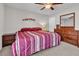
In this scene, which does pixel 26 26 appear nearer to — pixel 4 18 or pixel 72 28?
pixel 4 18

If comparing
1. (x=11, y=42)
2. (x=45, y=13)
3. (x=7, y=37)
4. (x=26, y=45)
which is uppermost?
(x=45, y=13)

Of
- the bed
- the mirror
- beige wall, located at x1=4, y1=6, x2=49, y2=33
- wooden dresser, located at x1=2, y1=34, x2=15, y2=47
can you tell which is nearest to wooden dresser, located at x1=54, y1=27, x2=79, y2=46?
the mirror

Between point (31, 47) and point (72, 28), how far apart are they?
1.14m

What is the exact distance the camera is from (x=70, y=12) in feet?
5.75

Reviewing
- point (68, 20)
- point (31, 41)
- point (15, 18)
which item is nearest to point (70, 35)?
point (68, 20)

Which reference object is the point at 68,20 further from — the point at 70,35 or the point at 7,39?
the point at 7,39

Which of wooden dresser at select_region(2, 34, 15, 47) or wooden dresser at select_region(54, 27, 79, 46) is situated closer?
wooden dresser at select_region(2, 34, 15, 47)

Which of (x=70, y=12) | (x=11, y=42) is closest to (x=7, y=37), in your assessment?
(x=11, y=42)

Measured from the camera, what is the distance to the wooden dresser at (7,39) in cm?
159

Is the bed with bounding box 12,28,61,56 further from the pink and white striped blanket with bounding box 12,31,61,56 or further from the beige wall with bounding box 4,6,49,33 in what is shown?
the beige wall with bounding box 4,6,49,33

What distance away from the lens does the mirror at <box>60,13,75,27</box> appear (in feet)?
5.96

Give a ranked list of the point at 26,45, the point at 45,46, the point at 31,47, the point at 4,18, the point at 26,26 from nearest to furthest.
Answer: the point at 4,18 → the point at 26,26 → the point at 26,45 → the point at 31,47 → the point at 45,46

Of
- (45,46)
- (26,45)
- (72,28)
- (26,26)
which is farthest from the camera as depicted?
(45,46)

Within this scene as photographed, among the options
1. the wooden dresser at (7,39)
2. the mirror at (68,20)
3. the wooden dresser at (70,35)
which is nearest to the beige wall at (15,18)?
the wooden dresser at (7,39)
